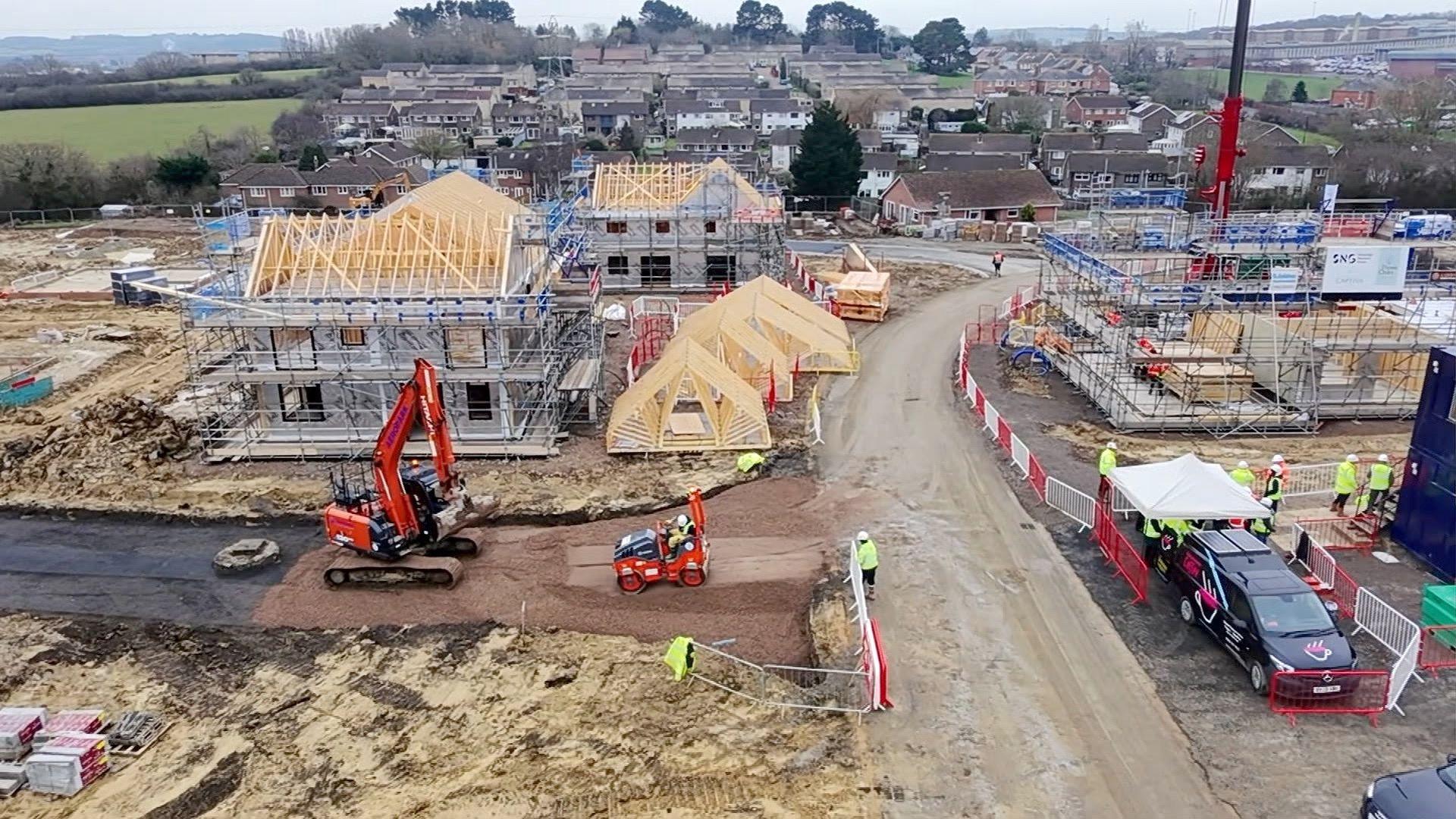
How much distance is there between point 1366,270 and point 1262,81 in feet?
472

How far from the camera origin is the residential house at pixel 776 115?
99.9 meters

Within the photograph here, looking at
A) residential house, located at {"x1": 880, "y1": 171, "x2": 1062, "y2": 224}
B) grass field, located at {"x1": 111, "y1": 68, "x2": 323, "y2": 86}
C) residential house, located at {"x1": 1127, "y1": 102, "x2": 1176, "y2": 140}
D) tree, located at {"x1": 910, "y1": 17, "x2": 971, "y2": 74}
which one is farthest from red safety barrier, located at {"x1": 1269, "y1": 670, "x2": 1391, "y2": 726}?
tree, located at {"x1": 910, "y1": 17, "x2": 971, "y2": 74}

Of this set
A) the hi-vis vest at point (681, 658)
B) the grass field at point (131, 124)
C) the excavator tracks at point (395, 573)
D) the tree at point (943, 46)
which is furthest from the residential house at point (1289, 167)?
the tree at point (943, 46)

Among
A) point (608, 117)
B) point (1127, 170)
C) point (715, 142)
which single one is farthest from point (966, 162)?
point (608, 117)

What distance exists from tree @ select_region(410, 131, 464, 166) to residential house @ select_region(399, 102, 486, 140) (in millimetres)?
12916

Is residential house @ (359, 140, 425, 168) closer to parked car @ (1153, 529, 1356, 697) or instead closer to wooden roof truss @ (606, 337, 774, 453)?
wooden roof truss @ (606, 337, 774, 453)

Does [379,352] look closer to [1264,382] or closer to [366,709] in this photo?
[366,709]

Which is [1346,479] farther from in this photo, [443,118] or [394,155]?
[443,118]

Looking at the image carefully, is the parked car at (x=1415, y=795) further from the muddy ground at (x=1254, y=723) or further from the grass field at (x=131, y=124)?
the grass field at (x=131, y=124)

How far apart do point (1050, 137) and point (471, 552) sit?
70.9 meters

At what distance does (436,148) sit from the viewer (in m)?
79.8

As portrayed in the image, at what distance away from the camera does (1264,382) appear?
26.7 m

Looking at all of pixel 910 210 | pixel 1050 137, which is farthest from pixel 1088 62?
pixel 910 210

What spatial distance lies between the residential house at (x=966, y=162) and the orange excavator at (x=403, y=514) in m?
57.3
